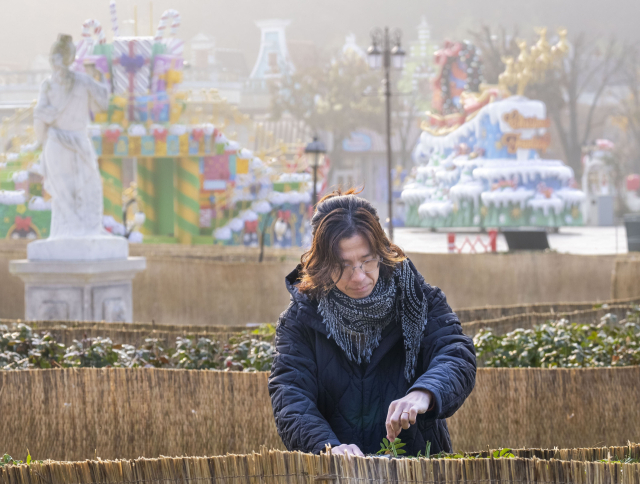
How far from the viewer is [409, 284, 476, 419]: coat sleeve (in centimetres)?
227

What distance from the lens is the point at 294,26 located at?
299 feet

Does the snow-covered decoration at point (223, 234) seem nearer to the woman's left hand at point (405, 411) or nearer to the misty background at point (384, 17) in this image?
the woman's left hand at point (405, 411)

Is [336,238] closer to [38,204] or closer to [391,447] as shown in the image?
[391,447]

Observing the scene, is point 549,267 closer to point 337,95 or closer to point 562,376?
point 562,376

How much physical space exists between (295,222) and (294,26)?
66.7m

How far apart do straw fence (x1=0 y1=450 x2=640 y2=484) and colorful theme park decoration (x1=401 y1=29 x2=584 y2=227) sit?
114 feet

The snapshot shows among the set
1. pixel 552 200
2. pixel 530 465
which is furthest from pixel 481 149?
pixel 530 465

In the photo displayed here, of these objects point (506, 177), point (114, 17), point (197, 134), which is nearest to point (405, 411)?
point (197, 134)

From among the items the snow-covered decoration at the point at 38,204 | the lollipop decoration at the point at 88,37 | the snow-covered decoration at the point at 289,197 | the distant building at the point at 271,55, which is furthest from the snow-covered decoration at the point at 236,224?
the distant building at the point at 271,55

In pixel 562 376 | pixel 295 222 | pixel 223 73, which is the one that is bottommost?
pixel 562 376

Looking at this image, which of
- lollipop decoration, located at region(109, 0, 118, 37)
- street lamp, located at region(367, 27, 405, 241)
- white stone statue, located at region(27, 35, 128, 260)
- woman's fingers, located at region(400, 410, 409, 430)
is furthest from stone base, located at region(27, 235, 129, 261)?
lollipop decoration, located at region(109, 0, 118, 37)

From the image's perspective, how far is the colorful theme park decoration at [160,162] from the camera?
24.9 meters

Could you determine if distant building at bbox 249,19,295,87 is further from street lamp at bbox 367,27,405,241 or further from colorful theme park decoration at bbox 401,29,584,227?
street lamp at bbox 367,27,405,241

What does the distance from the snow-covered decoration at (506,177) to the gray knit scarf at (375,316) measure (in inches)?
1359
